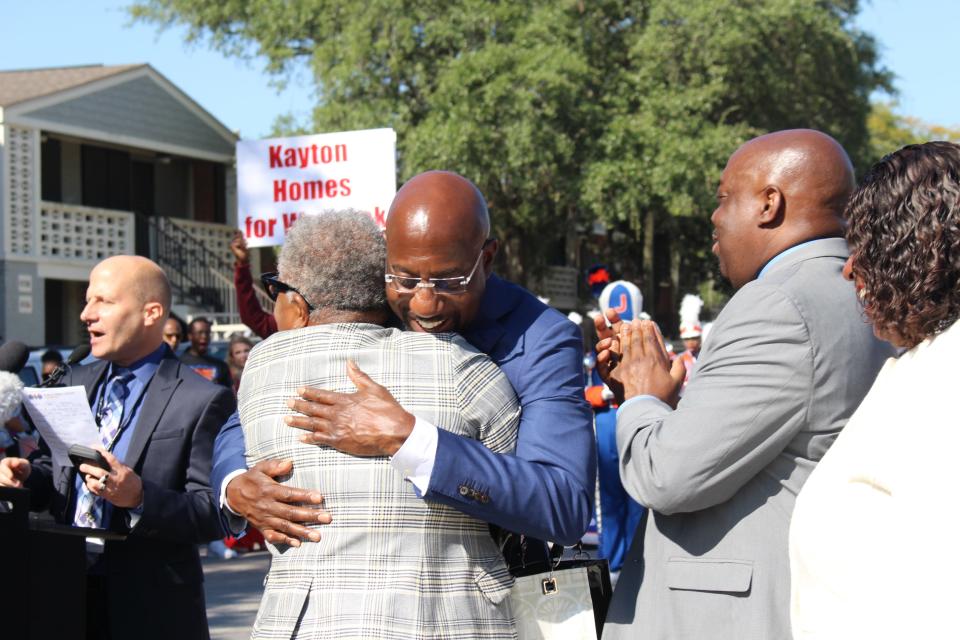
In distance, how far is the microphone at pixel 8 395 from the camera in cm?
470

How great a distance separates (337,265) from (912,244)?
4.20 ft

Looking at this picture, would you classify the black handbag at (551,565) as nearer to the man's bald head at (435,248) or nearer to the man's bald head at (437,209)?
the man's bald head at (435,248)

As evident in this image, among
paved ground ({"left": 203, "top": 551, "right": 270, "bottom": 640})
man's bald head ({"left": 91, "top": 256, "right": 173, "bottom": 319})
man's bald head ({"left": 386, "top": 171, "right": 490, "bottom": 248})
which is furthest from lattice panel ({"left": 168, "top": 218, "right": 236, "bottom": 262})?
man's bald head ({"left": 386, "top": 171, "right": 490, "bottom": 248})

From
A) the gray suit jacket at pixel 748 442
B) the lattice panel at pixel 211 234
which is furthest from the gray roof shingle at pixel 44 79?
the gray suit jacket at pixel 748 442

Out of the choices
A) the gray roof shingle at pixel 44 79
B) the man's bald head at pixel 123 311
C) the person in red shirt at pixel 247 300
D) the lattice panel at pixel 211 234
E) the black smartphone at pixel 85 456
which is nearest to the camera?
the black smartphone at pixel 85 456

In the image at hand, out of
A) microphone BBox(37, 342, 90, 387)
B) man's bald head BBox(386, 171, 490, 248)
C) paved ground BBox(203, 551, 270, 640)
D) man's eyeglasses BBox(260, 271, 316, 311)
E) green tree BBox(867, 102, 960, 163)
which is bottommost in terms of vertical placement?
paved ground BBox(203, 551, 270, 640)

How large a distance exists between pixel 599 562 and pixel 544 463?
0.43m

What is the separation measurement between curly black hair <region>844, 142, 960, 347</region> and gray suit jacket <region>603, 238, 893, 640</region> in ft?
1.31

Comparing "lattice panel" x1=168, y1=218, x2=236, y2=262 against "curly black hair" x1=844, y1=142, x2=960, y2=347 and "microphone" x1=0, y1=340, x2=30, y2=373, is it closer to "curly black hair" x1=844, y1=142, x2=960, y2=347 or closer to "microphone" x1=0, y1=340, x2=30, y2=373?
"microphone" x1=0, y1=340, x2=30, y2=373

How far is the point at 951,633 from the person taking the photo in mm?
1744

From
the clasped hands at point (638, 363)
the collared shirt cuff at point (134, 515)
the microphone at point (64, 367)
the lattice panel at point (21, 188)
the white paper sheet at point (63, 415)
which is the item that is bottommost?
the collared shirt cuff at point (134, 515)

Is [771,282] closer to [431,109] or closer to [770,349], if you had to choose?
[770,349]

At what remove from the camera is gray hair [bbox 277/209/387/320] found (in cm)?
268

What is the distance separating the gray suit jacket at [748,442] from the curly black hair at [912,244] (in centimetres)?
40
